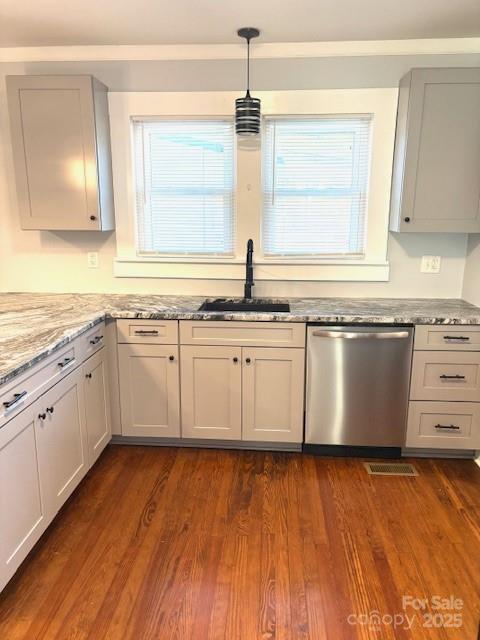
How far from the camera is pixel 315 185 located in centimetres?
301

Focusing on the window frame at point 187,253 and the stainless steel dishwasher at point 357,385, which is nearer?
the stainless steel dishwasher at point 357,385

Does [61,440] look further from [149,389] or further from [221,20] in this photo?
[221,20]

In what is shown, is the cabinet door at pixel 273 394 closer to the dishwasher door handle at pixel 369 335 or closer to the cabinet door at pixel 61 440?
the dishwasher door handle at pixel 369 335

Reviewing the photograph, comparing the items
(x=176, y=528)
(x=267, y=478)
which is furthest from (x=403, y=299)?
(x=176, y=528)

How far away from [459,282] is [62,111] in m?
2.74

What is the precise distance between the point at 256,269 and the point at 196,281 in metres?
0.42

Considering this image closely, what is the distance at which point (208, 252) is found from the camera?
123 inches

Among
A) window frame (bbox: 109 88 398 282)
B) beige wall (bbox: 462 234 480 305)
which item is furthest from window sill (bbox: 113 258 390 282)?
beige wall (bbox: 462 234 480 305)

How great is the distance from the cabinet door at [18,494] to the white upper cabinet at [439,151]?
2312 mm

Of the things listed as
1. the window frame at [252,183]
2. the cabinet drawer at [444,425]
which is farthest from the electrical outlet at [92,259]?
the cabinet drawer at [444,425]

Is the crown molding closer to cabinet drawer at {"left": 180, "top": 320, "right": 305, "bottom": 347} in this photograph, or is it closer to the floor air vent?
cabinet drawer at {"left": 180, "top": 320, "right": 305, "bottom": 347}

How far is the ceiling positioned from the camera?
2.27 metres

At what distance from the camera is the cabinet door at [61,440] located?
1.95m

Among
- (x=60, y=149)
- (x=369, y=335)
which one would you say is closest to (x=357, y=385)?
(x=369, y=335)
